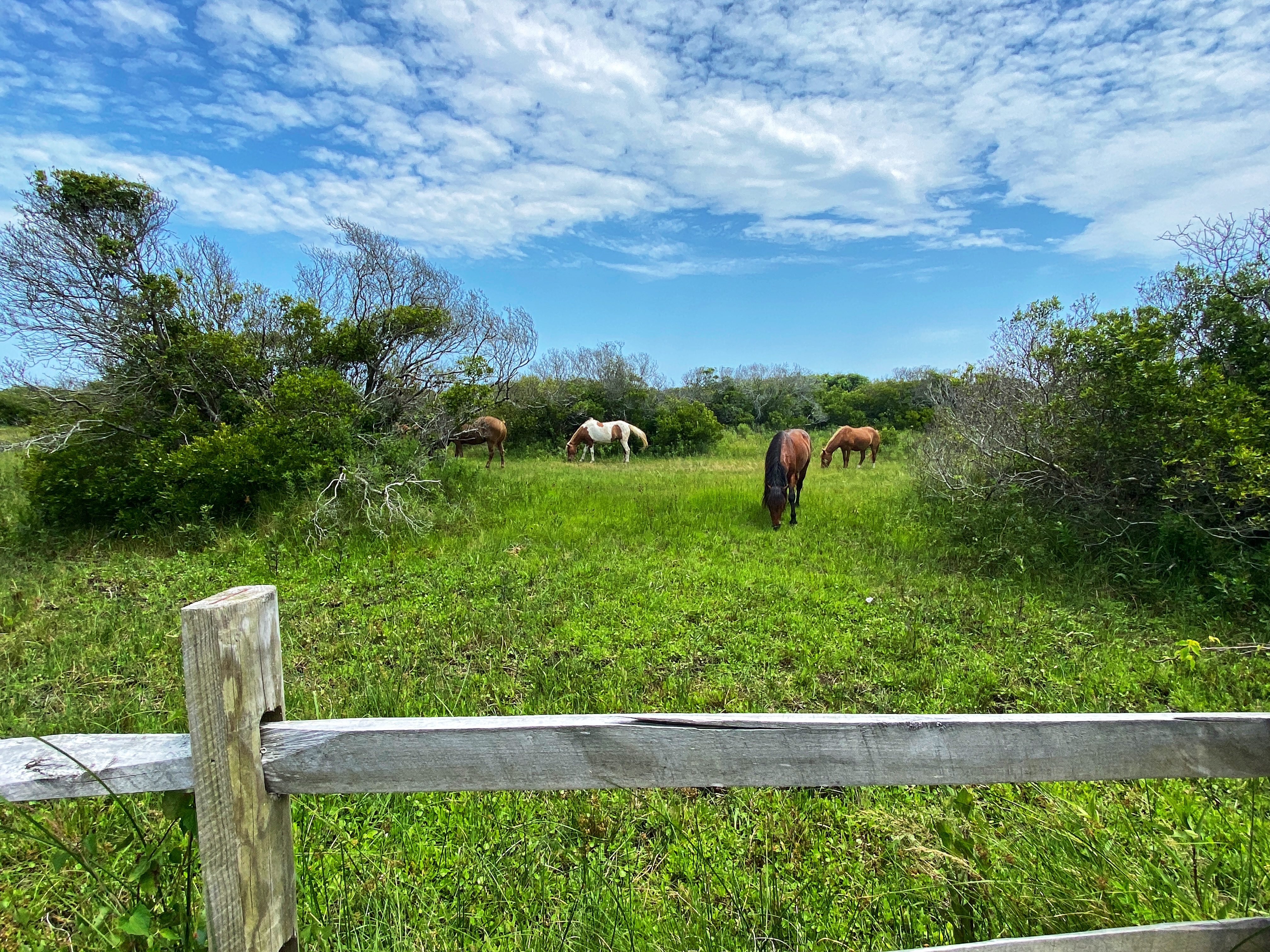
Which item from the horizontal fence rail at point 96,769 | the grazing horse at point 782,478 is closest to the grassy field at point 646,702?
the horizontal fence rail at point 96,769

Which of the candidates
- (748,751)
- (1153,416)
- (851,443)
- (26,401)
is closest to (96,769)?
(748,751)

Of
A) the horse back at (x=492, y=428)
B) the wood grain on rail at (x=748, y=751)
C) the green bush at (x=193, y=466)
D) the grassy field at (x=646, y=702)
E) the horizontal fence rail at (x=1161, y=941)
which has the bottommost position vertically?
the grassy field at (x=646, y=702)

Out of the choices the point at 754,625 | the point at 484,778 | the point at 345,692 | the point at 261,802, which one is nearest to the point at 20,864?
the point at 345,692

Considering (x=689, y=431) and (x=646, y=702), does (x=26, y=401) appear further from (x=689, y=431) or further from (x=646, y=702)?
(x=689, y=431)

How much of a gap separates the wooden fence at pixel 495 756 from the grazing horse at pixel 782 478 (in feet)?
23.5

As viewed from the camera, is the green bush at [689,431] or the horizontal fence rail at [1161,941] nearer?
the horizontal fence rail at [1161,941]

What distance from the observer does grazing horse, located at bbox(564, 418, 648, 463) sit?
765 inches

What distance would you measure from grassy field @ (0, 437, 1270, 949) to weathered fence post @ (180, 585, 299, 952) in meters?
0.33

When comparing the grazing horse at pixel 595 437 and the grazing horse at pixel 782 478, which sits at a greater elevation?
the grazing horse at pixel 595 437

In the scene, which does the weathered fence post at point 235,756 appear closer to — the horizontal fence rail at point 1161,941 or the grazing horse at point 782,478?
the horizontal fence rail at point 1161,941

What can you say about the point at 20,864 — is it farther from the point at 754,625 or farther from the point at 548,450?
the point at 548,450

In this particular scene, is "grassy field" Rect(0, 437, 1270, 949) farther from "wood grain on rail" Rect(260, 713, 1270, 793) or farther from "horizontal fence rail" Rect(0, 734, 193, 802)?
"wood grain on rail" Rect(260, 713, 1270, 793)

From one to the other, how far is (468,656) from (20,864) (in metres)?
2.43

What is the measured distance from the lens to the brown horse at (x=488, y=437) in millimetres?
14953
